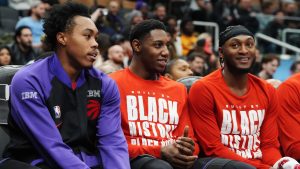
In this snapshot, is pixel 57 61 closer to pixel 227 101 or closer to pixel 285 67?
pixel 227 101

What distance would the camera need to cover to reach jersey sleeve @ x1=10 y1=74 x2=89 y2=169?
4.17 meters

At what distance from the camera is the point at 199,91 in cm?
504

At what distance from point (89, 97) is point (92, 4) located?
9.07m

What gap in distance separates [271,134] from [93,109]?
1399 millimetres

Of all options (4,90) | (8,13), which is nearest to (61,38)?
(4,90)

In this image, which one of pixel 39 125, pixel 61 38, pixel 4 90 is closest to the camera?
pixel 39 125

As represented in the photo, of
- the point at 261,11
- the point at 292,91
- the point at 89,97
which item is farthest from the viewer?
the point at 261,11

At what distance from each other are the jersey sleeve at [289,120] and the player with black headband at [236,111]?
14 cm

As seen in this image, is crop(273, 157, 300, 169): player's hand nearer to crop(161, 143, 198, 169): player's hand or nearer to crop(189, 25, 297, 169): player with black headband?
crop(189, 25, 297, 169): player with black headband

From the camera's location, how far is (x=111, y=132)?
14.6ft

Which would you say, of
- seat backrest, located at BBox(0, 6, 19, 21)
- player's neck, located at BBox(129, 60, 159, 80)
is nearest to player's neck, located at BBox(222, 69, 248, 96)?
player's neck, located at BBox(129, 60, 159, 80)

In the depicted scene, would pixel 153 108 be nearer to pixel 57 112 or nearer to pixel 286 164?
pixel 57 112

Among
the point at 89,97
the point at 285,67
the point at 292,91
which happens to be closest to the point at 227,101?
the point at 292,91

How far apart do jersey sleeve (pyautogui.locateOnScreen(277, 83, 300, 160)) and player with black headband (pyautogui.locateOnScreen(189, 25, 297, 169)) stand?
140 millimetres
